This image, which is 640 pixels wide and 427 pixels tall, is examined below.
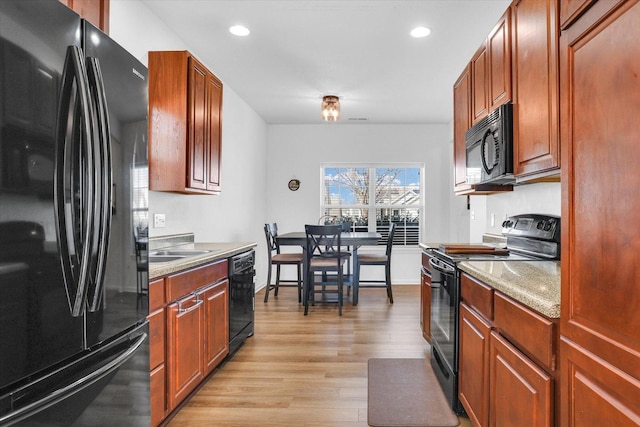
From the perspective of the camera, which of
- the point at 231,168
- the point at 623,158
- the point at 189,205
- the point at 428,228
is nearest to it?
the point at 623,158

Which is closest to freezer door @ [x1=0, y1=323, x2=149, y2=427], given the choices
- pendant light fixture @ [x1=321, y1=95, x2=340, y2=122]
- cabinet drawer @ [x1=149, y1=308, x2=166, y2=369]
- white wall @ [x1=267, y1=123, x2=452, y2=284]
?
cabinet drawer @ [x1=149, y1=308, x2=166, y2=369]

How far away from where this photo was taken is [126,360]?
4.65ft

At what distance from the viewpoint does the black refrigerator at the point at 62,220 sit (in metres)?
0.95

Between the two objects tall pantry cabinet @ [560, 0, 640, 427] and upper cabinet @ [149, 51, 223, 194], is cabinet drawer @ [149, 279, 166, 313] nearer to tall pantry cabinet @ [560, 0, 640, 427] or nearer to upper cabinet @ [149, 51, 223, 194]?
upper cabinet @ [149, 51, 223, 194]

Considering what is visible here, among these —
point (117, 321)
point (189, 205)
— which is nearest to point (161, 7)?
point (189, 205)

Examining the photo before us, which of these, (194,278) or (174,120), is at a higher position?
(174,120)

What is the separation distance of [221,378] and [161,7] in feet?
8.86

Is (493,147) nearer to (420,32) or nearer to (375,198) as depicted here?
(420,32)

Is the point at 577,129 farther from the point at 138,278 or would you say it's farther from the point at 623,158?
the point at 138,278

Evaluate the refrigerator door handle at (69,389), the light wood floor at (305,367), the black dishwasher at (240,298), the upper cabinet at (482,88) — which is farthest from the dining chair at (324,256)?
the refrigerator door handle at (69,389)

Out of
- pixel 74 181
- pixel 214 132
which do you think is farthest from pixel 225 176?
pixel 74 181

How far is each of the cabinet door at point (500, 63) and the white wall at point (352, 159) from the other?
3932 millimetres

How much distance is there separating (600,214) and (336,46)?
2.96 meters

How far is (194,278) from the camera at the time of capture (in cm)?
234
